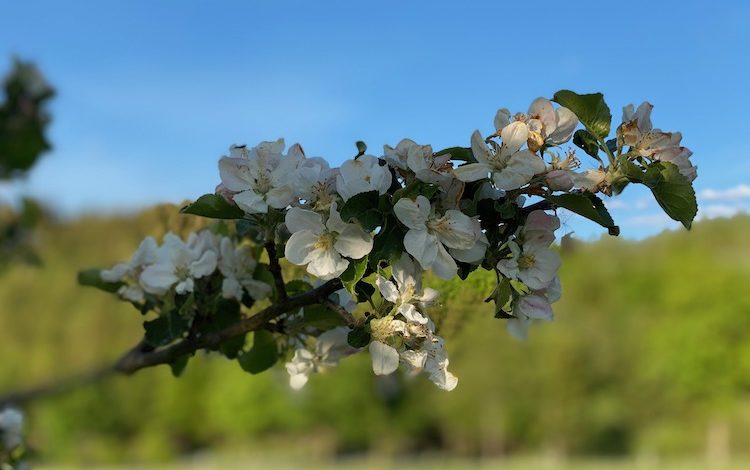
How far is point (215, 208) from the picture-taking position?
91 centimetres

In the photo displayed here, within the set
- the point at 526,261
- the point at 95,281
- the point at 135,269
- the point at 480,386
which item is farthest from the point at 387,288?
the point at 480,386

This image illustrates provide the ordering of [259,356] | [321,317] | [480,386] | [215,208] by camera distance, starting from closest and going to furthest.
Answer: [215,208]
[321,317]
[259,356]
[480,386]

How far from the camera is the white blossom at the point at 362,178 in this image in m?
0.82

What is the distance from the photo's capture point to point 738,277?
17656 mm

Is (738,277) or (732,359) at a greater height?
(738,277)

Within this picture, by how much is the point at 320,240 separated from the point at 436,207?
0.13 meters

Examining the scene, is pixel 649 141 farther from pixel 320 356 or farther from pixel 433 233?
pixel 320 356

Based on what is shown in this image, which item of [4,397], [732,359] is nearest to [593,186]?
[4,397]

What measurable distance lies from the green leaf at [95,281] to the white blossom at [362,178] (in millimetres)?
523

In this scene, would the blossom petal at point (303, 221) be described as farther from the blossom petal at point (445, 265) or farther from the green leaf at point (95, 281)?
the green leaf at point (95, 281)

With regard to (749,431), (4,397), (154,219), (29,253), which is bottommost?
(749,431)

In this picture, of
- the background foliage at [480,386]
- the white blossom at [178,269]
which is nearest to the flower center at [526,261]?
the white blossom at [178,269]

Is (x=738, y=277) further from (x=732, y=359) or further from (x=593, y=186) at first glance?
(x=593, y=186)

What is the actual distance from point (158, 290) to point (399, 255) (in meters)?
0.42
